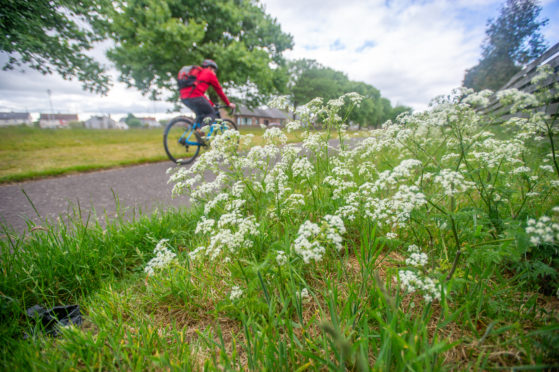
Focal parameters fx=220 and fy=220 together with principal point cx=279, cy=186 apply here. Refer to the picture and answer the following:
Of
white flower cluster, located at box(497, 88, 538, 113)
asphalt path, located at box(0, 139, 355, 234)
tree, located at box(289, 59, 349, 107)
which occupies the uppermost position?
tree, located at box(289, 59, 349, 107)

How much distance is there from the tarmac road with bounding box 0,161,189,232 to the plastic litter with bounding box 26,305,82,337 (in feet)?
3.58

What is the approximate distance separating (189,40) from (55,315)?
51.1 feet

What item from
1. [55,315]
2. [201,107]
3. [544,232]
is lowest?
[55,315]

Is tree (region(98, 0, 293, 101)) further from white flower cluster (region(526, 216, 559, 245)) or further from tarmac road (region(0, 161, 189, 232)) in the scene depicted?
white flower cluster (region(526, 216, 559, 245))

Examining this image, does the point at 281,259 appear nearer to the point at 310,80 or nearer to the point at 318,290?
the point at 318,290

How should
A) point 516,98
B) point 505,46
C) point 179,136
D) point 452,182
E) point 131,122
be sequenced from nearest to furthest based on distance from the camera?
1. point 452,182
2. point 516,98
3. point 179,136
4. point 505,46
5. point 131,122

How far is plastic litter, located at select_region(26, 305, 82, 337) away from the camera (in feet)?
4.97

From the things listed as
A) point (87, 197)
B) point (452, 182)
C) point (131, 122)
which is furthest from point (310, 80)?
point (131, 122)

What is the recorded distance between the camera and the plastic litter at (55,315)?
4.97ft

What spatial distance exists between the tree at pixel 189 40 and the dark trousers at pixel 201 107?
31.2 feet

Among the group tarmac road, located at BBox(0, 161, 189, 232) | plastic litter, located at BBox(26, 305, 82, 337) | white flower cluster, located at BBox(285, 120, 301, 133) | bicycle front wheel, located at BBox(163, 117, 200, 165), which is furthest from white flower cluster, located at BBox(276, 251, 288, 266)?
bicycle front wheel, located at BBox(163, 117, 200, 165)

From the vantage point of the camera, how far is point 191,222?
8.75 feet

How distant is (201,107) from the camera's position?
6164 mm

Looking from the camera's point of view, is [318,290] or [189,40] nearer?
[318,290]
